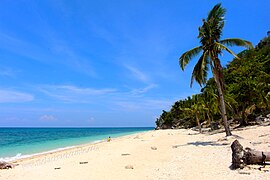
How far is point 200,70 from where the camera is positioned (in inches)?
722

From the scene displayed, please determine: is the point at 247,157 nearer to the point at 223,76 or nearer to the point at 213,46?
the point at 213,46

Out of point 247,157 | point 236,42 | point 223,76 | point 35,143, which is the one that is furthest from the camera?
point 35,143

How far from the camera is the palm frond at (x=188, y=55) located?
61.4 ft

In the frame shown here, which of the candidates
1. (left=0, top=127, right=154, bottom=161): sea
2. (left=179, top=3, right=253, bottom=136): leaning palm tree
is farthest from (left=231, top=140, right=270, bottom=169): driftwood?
(left=0, top=127, right=154, bottom=161): sea

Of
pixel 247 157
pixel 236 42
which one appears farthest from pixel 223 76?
pixel 247 157

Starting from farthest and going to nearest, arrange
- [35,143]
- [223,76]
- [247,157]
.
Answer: [35,143] → [223,76] → [247,157]

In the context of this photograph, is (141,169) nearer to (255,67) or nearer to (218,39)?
(218,39)

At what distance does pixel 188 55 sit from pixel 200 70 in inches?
60.2

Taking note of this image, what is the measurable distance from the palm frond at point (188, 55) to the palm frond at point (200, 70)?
0.64 m

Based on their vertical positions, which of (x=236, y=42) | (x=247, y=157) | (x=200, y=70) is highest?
(x=236, y=42)

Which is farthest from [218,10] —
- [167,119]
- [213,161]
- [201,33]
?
[167,119]

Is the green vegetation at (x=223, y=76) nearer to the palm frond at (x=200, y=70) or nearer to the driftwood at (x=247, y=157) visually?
the palm frond at (x=200, y=70)

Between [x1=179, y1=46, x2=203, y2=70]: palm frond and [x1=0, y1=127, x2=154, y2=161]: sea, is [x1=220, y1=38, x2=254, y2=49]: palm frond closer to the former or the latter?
[x1=179, y1=46, x2=203, y2=70]: palm frond

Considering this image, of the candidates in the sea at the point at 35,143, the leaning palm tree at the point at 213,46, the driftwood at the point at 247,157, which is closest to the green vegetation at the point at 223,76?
the leaning palm tree at the point at 213,46
